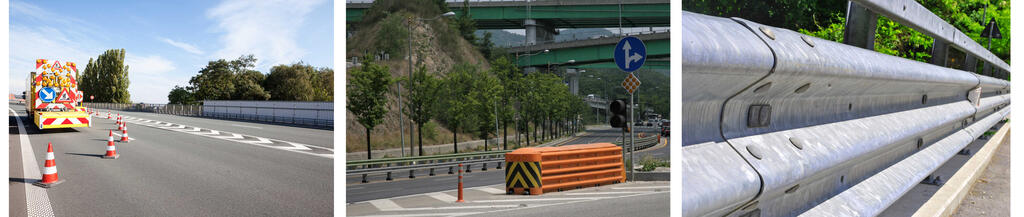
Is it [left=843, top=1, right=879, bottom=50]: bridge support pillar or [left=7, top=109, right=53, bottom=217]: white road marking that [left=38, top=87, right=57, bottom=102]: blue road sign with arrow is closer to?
[left=7, top=109, right=53, bottom=217]: white road marking

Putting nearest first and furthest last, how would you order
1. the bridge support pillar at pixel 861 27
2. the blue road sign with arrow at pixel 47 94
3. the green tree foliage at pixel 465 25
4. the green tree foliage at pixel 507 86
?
the bridge support pillar at pixel 861 27 → the blue road sign with arrow at pixel 47 94 → the green tree foliage at pixel 465 25 → the green tree foliage at pixel 507 86

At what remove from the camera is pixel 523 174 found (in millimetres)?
4910

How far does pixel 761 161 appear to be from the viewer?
61 centimetres

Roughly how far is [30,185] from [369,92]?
17.7ft

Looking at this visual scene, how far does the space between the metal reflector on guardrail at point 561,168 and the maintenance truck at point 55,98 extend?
3.17 metres

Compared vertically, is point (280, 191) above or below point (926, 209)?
below

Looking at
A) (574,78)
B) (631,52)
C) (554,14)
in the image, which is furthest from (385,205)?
(574,78)

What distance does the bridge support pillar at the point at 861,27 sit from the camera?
1.20 metres

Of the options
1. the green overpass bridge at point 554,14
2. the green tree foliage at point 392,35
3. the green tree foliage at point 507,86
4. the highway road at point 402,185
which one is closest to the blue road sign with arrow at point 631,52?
the highway road at point 402,185

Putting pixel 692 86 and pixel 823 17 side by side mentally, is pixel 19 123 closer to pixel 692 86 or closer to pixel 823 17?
pixel 692 86

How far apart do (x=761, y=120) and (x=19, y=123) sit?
448 cm

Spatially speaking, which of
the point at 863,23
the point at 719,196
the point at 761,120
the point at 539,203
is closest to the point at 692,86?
the point at 719,196

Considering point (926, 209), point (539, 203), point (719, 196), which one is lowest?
point (539, 203)

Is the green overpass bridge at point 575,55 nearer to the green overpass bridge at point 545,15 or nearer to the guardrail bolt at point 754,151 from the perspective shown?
the green overpass bridge at point 545,15
